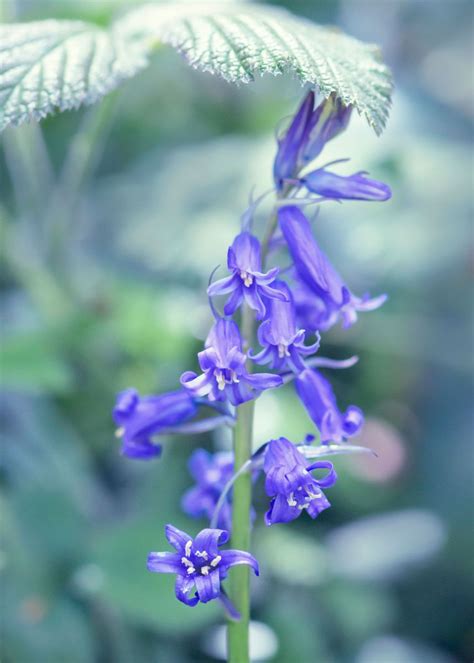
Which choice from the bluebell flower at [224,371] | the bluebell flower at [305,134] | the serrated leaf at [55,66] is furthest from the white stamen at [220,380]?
the serrated leaf at [55,66]

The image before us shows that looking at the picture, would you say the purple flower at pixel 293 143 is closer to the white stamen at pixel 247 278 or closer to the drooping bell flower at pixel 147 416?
the white stamen at pixel 247 278

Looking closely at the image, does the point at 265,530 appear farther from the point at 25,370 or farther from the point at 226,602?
the point at 226,602

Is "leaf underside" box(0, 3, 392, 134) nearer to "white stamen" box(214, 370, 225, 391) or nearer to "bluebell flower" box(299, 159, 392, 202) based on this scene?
"bluebell flower" box(299, 159, 392, 202)

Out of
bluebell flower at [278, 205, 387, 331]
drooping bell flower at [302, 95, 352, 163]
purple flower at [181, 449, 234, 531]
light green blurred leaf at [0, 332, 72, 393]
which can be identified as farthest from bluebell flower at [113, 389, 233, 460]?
light green blurred leaf at [0, 332, 72, 393]

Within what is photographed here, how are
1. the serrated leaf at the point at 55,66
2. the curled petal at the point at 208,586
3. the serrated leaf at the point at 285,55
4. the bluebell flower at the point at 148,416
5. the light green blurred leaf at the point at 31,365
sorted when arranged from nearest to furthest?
the curled petal at the point at 208,586
the serrated leaf at the point at 285,55
the serrated leaf at the point at 55,66
the bluebell flower at the point at 148,416
the light green blurred leaf at the point at 31,365

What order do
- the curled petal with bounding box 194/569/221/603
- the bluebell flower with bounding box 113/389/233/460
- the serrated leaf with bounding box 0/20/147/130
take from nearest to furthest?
the curled petal with bounding box 194/569/221/603
the serrated leaf with bounding box 0/20/147/130
the bluebell flower with bounding box 113/389/233/460

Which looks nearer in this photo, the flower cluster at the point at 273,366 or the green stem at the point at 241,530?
the flower cluster at the point at 273,366

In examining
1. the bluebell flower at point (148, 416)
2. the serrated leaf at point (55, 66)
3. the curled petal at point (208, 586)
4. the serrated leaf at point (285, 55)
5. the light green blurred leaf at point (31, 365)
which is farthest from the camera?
the light green blurred leaf at point (31, 365)
